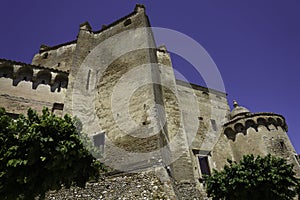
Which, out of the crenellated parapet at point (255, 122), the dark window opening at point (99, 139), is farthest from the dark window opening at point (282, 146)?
the dark window opening at point (99, 139)

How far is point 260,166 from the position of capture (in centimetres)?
1130

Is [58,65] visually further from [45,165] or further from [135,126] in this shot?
[45,165]

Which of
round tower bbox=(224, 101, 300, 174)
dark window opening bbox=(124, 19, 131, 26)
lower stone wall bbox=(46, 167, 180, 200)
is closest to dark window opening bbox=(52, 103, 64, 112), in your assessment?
lower stone wall bbox=(46, 167, 180, 200)

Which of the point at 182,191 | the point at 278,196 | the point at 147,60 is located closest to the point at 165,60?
the point at 147,60

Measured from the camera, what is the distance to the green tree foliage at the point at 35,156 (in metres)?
6.61

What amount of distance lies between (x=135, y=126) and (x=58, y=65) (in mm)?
10689

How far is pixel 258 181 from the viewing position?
10797 mm

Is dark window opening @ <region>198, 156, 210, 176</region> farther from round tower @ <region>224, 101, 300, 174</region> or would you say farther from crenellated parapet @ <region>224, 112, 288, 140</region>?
crenellated parapet @ <region>224, 112, 288, 140</region>

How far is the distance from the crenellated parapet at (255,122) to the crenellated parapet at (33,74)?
13.2 meters

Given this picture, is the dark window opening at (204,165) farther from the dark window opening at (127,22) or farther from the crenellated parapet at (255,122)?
the dark window opening at (127,22)

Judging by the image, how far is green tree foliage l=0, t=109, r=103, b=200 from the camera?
21.7 ft

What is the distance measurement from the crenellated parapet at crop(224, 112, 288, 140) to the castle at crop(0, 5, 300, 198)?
69mm

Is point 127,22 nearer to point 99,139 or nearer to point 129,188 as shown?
point 99,139

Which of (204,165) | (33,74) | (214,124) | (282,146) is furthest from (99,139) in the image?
(282,146)
